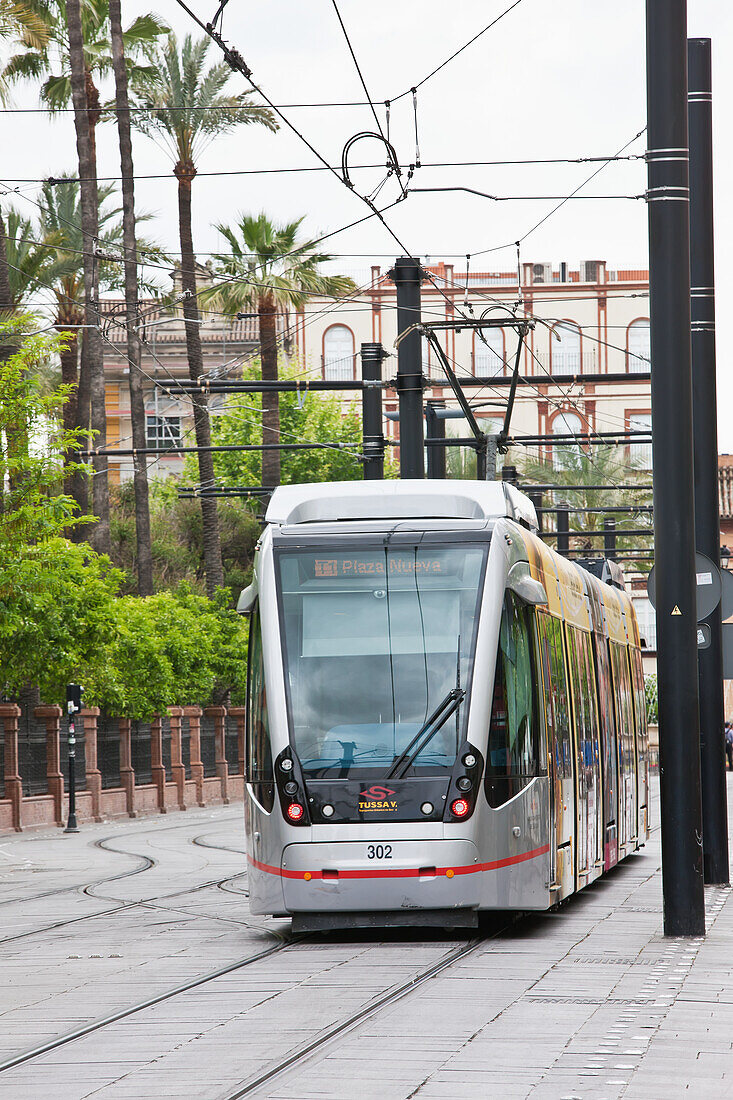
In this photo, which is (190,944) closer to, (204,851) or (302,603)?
(302,603)

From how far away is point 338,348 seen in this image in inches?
3433

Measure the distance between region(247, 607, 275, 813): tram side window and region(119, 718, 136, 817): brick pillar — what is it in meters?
27.8

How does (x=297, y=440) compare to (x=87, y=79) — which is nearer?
(x=87, y=79)

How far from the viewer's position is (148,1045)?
8117 millimetres

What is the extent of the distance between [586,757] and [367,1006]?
6.86 m

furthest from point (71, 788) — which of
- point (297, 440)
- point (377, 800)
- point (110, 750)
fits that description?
point (297, 440)

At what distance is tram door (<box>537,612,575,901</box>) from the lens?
43.7 feet

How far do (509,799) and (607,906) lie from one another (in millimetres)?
3146

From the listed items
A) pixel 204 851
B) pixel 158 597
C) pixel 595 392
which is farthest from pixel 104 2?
pixel 595 392

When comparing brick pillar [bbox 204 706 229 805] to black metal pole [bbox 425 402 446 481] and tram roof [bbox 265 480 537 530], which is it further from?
tram roof [bbox 265 480 537 530]

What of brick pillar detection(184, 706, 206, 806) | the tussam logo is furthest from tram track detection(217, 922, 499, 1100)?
brick pillar detection(184, 706, 206, 806)

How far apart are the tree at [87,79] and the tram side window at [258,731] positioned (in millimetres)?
26767

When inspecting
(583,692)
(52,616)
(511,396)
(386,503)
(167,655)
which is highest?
(511,396)

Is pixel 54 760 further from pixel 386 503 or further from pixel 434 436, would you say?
pixel 386 503
